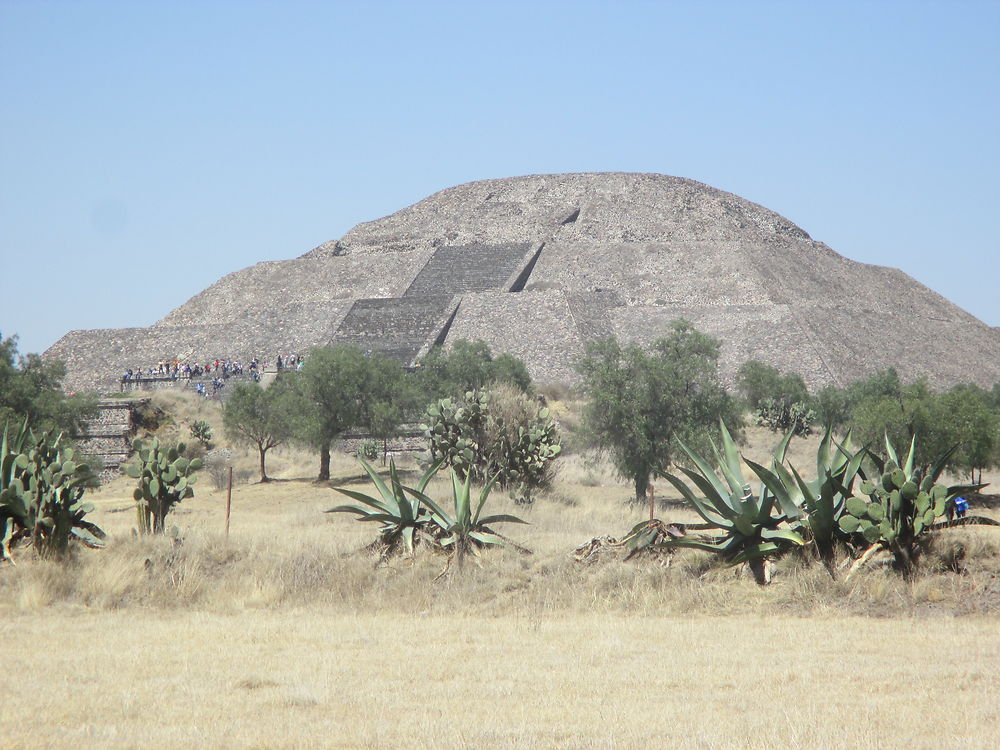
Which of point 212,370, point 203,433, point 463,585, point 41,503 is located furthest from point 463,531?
point 212,370

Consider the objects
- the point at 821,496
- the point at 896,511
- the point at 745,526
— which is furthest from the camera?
the point at 745,526

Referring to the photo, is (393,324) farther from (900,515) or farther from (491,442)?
(900,515)

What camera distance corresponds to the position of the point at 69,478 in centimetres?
974

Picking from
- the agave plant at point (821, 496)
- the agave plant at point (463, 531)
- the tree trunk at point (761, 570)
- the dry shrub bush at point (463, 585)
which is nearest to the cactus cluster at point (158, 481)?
the dry shrub bush at point (463, 585)

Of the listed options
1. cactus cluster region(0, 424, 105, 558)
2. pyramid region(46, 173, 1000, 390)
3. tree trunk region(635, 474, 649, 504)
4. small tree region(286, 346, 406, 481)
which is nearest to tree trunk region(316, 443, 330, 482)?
small tree region(286, 346, 406, 481)

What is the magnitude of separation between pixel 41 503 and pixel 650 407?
1424 centimetres

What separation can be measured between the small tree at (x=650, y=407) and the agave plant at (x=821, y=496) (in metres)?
12.7

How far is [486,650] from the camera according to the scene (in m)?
6.80

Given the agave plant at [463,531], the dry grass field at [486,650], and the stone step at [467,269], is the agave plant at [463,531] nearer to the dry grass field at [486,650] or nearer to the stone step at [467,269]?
the dry grass field at [486,650]

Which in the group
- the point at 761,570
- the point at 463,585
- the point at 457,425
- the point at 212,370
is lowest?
the point at 463,585

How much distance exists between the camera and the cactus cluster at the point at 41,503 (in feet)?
30.8

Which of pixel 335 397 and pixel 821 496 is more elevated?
pixel 335 397

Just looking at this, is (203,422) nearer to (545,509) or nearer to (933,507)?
(545,509)

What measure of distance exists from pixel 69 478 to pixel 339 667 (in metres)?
4.54
